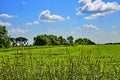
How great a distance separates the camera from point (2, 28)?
100688mm

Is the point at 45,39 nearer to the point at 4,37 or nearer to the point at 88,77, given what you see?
the point at 4,37

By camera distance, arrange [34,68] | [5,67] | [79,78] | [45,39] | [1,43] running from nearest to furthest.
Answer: [79,78] < [5,67] < [34,68] < [1,43] < [45,39]

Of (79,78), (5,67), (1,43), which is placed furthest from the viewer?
(1,43)

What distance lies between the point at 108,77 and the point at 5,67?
2.86 m

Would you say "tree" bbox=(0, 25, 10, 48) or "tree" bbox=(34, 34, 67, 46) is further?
"tree" bbox=(34, 34, 67, 46)

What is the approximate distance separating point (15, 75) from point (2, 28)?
93700 mm

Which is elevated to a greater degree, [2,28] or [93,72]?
[2,28]

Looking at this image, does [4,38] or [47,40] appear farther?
[47,40]

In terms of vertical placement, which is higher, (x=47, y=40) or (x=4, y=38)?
(x=47, y=40)

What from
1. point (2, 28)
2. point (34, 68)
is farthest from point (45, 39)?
point (34, 68)

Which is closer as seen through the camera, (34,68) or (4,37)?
(34,68)

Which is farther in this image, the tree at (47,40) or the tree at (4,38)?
the tree at (47,40)

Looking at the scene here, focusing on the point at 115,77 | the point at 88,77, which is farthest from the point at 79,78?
the point at 115,77

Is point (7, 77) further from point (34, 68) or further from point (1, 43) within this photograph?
point (1, 43)
